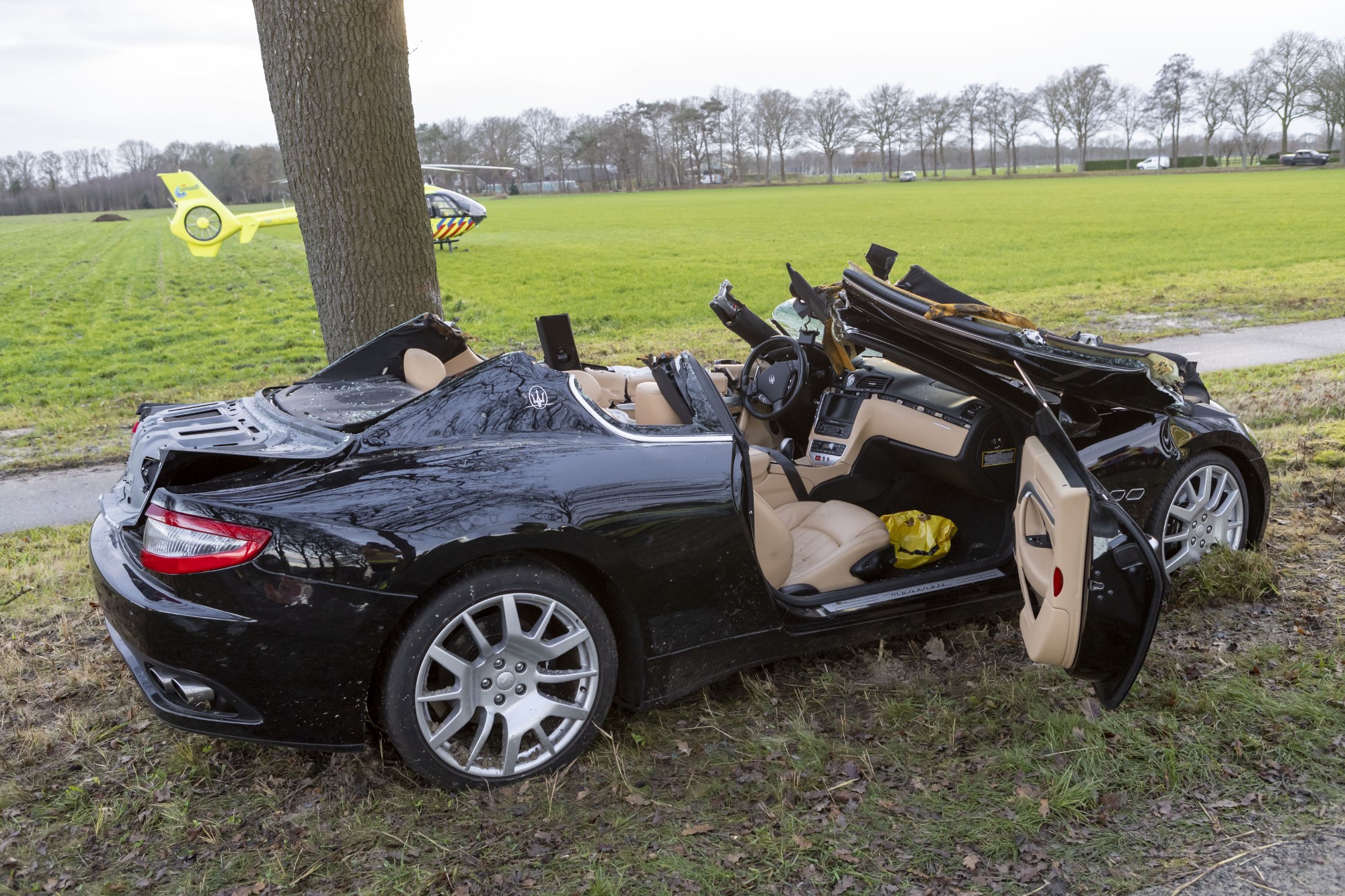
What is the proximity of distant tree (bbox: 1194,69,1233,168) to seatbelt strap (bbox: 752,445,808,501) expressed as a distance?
10179 centimetres

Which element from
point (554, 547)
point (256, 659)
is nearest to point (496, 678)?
point (554, 547)

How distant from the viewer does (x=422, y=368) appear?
14.2ft

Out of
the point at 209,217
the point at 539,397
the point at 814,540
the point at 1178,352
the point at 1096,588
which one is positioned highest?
the point at 209,217

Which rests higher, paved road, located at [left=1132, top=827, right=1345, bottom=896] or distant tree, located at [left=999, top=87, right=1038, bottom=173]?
distant tree, located at [left=999, top=87, right=1038, bottom=173]

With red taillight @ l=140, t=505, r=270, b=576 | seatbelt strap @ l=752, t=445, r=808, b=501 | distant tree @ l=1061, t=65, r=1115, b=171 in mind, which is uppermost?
→ distant tree @ l=1061, t=65, r=1115, b=171

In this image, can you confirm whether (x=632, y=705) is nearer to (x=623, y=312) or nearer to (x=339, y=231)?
(x=339, y=231)

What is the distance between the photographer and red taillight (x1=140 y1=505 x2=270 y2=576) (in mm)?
2670

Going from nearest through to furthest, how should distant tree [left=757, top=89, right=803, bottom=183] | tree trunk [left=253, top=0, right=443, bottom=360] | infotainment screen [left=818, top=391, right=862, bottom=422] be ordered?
infotainment screen [left=818, top=391, right=862, bottom=422]
tree trunk [left=253, top=0, right=443, bottom=360]
distant tree [left=757, top=89, right=803, bottom=183]

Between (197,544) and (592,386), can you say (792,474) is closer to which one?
(592,386)

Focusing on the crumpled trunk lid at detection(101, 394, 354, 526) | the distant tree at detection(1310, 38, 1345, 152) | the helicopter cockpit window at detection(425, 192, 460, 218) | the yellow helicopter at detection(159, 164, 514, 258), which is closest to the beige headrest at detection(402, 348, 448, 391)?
the crumpled trunk lid at detection(101, 394, 354, 526)

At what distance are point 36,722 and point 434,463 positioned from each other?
6.28 feet

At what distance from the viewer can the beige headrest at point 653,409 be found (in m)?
3.88

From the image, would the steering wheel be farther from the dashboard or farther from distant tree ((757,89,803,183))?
distant tree ((757,89,803,183))

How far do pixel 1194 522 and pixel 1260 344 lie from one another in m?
8.09
